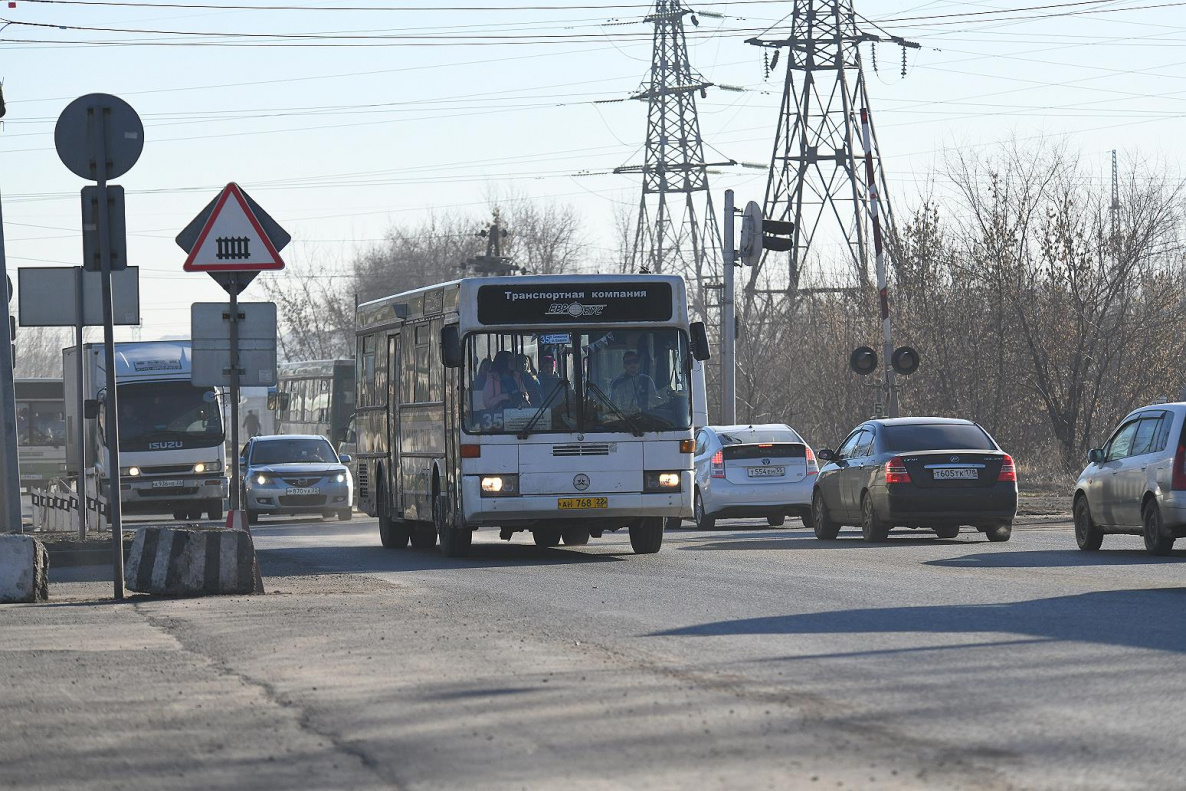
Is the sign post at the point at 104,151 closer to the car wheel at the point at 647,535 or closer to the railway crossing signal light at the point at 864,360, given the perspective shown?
the car wheel at the point at 647,535

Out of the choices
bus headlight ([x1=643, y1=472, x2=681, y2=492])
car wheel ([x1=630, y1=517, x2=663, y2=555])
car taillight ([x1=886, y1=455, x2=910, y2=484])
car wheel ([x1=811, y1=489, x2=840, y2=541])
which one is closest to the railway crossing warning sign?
bus headlight ([x1=643, y1=472, x2=681, y2=492])

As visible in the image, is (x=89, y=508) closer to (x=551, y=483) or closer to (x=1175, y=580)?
(x=551, y=483)

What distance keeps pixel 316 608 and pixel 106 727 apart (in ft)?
18.2

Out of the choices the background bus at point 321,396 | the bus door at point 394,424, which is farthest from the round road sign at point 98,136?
the background bus at point 321,396

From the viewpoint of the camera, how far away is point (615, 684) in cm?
897

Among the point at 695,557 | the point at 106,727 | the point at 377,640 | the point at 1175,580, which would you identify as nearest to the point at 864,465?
the point at 695,557

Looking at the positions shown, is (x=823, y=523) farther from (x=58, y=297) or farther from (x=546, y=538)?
(x=58, y=297)

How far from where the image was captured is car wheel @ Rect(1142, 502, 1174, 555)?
62.0ft

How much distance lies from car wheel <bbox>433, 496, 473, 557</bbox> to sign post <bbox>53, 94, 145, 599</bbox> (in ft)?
21.4

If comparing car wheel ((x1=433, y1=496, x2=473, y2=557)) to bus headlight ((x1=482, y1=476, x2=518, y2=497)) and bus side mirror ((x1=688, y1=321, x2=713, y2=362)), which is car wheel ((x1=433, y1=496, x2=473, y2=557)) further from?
bus side mirror ((x1=688, y1=321, x2=713, y2=362))

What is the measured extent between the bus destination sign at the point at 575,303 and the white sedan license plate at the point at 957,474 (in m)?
4.63

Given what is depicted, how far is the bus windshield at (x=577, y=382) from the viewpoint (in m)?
19.3

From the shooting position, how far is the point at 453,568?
1859 centimetres

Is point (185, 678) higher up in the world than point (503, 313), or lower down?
A: lower down
